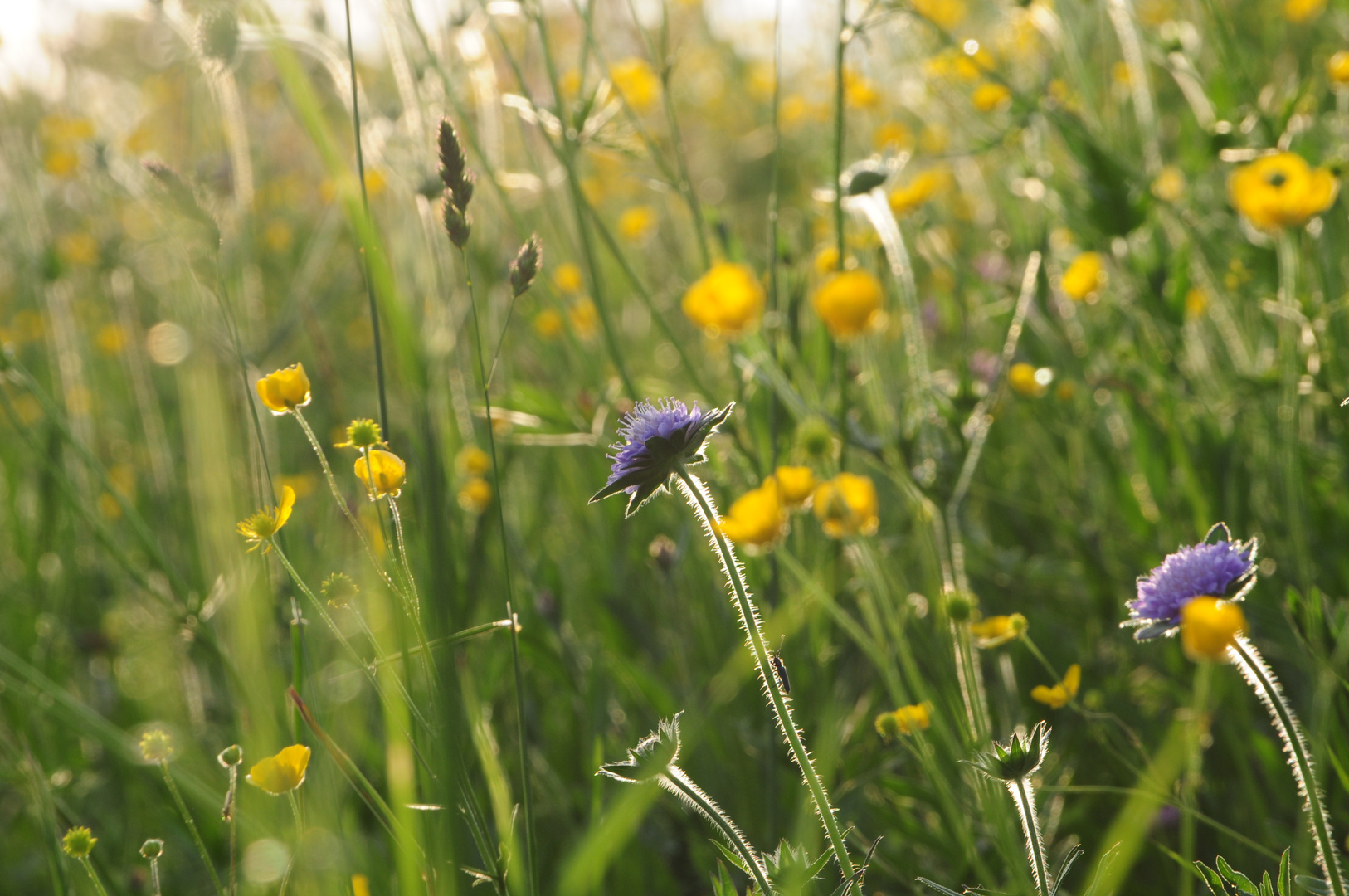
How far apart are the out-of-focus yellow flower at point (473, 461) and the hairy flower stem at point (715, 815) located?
118 cm

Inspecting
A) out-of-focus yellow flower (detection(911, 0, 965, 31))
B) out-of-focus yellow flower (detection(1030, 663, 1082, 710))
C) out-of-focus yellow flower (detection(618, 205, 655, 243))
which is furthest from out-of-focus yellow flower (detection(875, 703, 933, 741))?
out-of-focus yellow flower (detection(911, 0, 965, 31))

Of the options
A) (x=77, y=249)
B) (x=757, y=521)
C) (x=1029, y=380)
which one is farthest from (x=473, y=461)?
(x=77, y=249)

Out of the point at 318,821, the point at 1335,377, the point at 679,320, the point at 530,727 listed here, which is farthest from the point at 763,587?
the point at 679,320

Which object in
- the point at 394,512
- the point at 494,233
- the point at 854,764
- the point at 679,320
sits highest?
the point at 394,512

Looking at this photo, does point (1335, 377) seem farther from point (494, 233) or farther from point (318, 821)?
point (494, 233)

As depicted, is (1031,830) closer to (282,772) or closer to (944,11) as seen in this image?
(282,772)

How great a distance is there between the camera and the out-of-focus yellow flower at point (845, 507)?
2.50ft

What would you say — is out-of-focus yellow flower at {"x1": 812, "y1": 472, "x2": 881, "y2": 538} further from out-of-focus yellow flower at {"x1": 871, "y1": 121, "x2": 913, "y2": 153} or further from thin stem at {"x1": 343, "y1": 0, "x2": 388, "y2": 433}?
out-of-focus yellow flower at {"x1": 871, "y1": 121, "x2": 913, "y2": 153}

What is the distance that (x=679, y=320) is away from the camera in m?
3.07

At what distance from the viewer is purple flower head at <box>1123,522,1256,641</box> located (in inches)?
30.8

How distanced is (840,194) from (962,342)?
93 centimetres

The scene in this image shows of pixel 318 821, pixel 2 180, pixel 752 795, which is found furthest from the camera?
pixel 2 180

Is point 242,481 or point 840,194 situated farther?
point 242,481

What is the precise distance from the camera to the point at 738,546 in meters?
1.29
